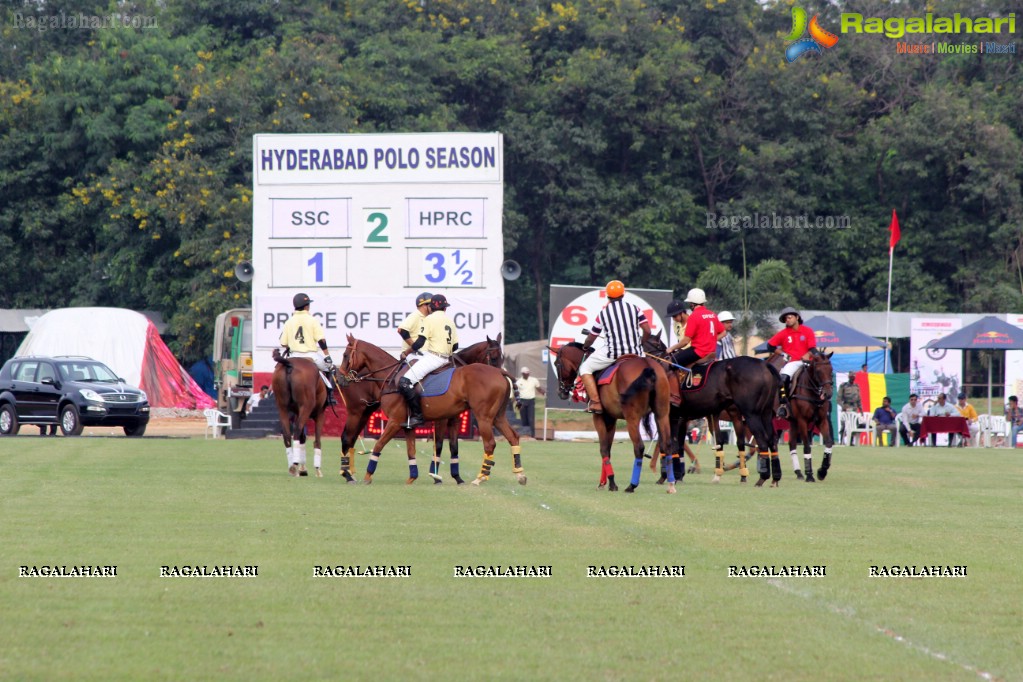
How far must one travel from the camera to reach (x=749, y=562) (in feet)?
33.0

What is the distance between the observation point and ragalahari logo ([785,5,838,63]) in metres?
56.2

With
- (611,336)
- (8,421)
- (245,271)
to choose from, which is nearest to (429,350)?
(611,336)

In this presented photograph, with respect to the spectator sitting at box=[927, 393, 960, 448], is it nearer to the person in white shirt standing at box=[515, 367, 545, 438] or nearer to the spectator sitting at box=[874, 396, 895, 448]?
the spectator sitting at box=[874, 396, 895, 448]

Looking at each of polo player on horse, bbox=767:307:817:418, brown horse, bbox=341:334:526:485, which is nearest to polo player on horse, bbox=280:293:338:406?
brown horse, bbox=341:334:526:485

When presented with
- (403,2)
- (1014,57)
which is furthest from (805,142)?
(403,2)

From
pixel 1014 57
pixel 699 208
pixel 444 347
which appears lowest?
pixel 444 347

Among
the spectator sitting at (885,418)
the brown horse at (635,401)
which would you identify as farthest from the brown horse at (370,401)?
the spectator sitting at (885,418)

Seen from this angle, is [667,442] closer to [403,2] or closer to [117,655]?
[117,655]

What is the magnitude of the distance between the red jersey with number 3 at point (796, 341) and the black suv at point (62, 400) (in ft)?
62.2

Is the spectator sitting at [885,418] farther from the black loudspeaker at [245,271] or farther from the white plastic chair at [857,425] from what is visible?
the black loudspeaker at [245,271]

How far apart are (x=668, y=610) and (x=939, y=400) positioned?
29502 millimetres

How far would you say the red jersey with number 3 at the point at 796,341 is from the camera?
19391 mm

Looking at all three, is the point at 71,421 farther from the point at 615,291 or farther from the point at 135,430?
the point at 615,291

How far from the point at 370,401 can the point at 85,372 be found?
1876cm
